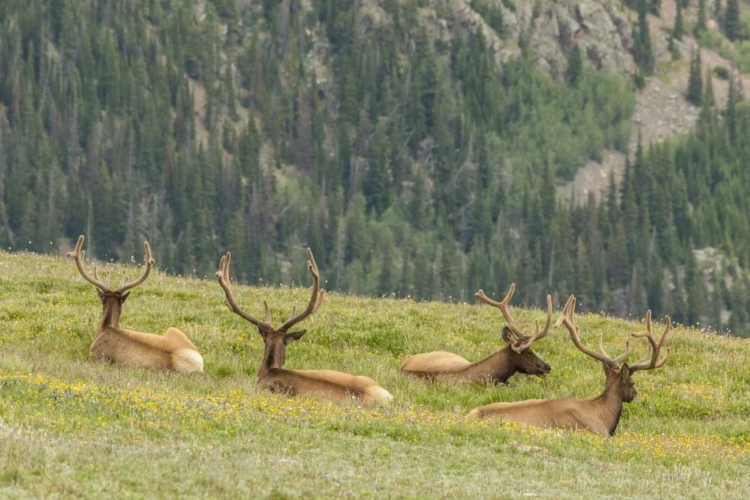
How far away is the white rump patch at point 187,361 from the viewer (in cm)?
2119

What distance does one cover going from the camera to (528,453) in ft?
52.9

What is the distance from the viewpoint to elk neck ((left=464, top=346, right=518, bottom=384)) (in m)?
22.6

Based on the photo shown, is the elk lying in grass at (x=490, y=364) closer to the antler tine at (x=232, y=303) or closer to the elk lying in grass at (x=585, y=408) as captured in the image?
the elk lying in grass at (x=585, y=408)

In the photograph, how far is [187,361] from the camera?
21328mm

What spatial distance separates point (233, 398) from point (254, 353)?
18.4 feet

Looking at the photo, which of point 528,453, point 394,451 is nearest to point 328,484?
point 394,451

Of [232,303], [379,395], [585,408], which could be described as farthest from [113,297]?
[585,408]

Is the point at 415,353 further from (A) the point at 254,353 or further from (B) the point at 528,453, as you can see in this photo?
(B) the point at 528,453

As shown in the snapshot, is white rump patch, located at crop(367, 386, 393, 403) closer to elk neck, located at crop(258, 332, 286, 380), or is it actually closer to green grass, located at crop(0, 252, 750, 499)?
green grass, located at crop(0, 252, 750, 499)

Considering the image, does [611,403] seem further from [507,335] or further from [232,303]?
[232,303]

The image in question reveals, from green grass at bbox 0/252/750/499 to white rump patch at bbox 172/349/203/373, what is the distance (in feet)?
1.12

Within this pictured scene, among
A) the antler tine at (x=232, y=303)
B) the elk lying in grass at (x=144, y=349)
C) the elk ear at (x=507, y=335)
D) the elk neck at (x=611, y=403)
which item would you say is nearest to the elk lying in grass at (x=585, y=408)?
the elk neck at (x=611, y=403)

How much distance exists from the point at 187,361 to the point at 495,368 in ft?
16.2

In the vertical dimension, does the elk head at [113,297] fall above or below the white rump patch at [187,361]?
above
